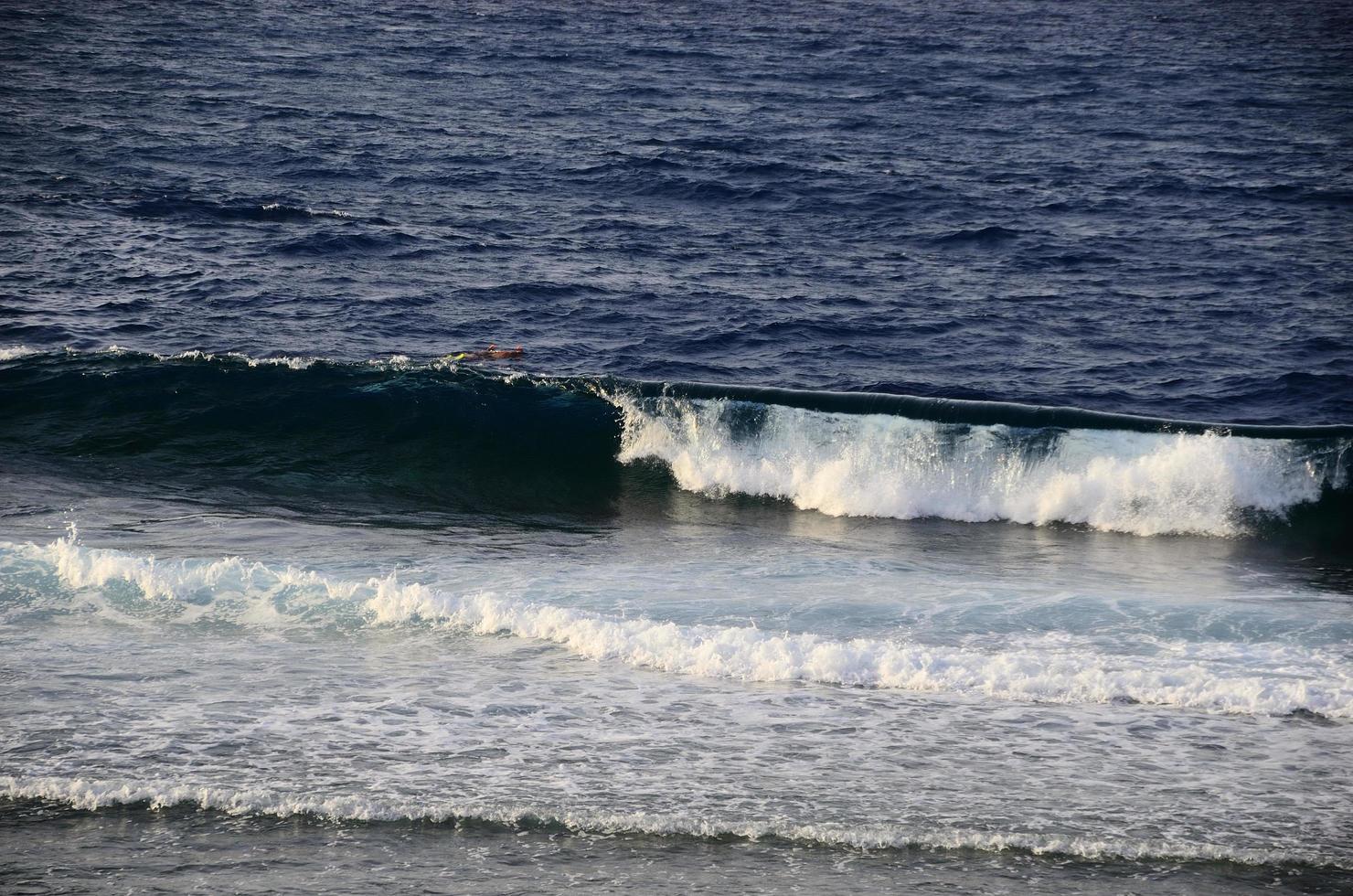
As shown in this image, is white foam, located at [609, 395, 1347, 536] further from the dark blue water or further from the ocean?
the dark blue water

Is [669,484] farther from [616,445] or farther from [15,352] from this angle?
[15,352]

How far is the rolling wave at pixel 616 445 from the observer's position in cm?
1477

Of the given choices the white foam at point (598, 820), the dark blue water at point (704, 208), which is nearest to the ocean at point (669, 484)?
the white foam at point (598, 820)

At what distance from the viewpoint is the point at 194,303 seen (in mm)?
19891

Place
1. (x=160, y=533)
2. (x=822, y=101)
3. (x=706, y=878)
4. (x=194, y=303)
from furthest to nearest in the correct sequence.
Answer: (x=822, y=101) → (x=194, y=303) → (x=160, y=533) → (x=706, y=878)

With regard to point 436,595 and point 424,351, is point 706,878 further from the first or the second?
point 424,351

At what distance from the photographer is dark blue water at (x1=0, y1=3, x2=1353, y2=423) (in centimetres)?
1850

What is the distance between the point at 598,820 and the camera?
→ 731 cm

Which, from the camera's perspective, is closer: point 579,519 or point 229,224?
point 579,519

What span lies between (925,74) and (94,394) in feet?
86.1

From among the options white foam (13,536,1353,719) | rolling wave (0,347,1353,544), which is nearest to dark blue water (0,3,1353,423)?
rolling wave (0,347,1353,544)

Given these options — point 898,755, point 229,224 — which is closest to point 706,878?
point 898,755

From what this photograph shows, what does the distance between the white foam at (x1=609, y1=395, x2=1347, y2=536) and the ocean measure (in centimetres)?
5

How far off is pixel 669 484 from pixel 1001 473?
3.89 meters
